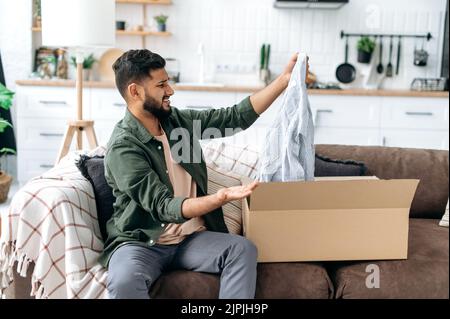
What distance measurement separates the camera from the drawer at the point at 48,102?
455cm

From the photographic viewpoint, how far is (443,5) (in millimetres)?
4973

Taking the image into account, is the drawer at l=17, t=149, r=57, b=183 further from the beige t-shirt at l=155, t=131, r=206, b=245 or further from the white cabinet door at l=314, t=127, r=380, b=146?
the beige t-shirt at l=155, t=131, r=206, b=245

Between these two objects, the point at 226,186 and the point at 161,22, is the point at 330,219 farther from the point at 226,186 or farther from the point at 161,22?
the point at 161,22

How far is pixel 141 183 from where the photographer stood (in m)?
1.94

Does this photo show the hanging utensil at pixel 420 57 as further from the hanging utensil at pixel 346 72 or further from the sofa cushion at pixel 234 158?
the sofa cushion at pixel 234 158

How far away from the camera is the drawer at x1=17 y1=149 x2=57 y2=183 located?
464 centimetres

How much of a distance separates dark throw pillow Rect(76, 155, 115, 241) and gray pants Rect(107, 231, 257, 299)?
25 centimetres

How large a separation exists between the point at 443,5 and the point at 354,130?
1242mm

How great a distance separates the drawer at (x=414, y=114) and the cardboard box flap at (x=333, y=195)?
105 inches

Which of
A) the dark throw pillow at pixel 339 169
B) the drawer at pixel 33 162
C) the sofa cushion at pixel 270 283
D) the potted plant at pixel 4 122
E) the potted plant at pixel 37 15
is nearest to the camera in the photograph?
the sofa cushion at pixel 270 283

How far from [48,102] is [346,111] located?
198 cm

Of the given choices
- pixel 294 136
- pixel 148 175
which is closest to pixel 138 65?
pixel 148 175

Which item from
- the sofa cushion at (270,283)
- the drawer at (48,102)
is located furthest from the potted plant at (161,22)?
the sofa cushion at (270,283)
